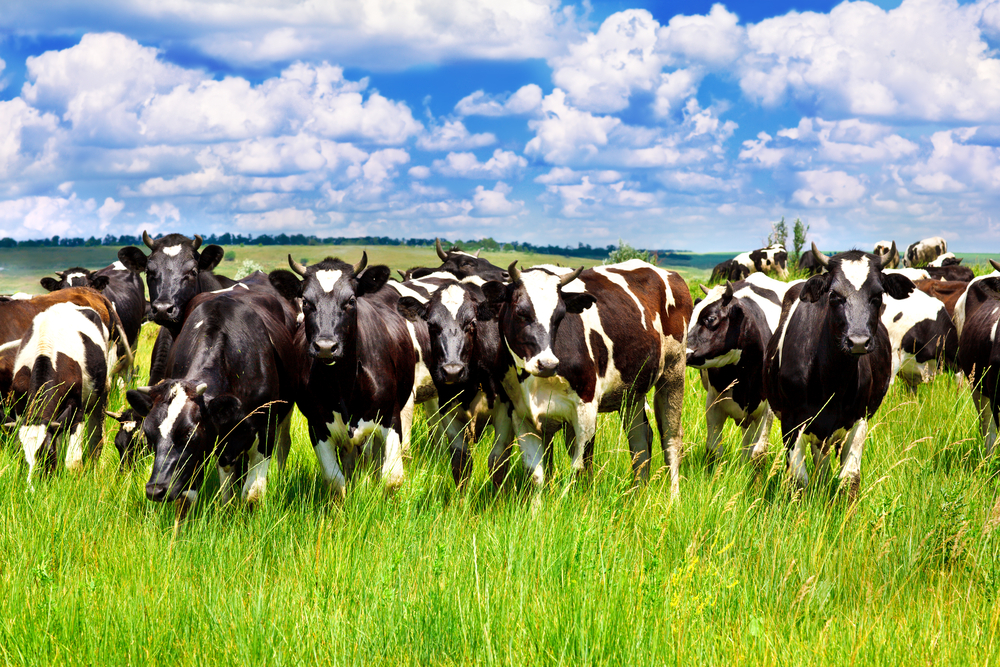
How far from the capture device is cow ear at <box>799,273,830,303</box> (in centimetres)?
632

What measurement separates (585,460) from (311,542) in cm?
280

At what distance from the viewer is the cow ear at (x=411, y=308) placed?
7145mm

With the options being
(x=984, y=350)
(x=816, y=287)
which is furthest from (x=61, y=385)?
(x=984, y=350)

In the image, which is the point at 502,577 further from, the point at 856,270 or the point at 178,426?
the point at 856,270

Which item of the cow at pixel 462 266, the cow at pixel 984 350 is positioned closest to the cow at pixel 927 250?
the cow at pixel 984 350

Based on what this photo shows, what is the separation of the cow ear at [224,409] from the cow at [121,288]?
7.61m

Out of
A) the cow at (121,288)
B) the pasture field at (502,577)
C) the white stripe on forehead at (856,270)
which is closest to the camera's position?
the pasture field at (502,577)

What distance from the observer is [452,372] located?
661 centimetres

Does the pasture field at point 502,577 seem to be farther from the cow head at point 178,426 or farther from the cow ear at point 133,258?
the cow ear at point 133,258

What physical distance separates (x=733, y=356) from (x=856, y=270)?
7.73 feet

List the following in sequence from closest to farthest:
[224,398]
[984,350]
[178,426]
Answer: [178,426]
[224,398]
[984,350]

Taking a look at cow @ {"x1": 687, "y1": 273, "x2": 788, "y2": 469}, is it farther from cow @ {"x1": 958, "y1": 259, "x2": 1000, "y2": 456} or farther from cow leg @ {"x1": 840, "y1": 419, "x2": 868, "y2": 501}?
cow @ {"x1": 958, "y1": 259, "x2": 1000, "y2": 456}

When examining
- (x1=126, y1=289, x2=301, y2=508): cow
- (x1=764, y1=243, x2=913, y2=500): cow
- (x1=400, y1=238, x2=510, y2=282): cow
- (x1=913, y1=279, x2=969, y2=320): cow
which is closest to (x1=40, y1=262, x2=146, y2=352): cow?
(x1=400, y1=238, x2=510, y2=282): cow

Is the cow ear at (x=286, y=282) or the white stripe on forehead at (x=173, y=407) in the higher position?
the cow ear at (x=286, y=282)
